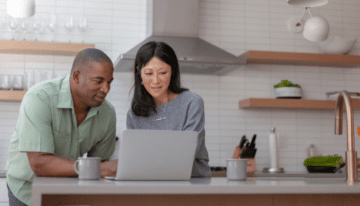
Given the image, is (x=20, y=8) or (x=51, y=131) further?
(x=20, y=8)

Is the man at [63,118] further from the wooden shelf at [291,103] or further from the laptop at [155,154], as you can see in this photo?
the wooden shelf at [291,103]

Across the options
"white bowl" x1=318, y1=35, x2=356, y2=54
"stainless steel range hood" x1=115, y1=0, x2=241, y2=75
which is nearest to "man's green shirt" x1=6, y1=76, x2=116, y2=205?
"stainless steel range hood" x1=115, y1=0, x2=241, y2=75

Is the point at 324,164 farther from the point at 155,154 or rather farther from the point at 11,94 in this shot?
the point at 11,94

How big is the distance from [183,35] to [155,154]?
2.26 m

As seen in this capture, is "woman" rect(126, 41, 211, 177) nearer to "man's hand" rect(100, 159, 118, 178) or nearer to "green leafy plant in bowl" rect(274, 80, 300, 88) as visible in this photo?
"man's hand" rect(100, 159, 118, 178)

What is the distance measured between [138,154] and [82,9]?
2683mm

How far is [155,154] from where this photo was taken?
138 centimetres

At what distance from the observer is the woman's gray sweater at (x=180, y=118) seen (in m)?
1.88

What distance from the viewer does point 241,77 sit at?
12.9 feet

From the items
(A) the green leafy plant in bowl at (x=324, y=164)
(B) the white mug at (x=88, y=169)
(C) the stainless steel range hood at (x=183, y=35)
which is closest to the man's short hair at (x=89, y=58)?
(B) the white mug at (x=88, y=169)

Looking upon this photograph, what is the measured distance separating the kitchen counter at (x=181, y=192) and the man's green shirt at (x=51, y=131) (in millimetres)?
511

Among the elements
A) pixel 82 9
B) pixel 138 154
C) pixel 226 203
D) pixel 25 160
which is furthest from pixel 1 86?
pixel 226 203

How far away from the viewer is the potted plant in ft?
12.3

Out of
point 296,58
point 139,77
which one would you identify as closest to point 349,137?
point 139,77
